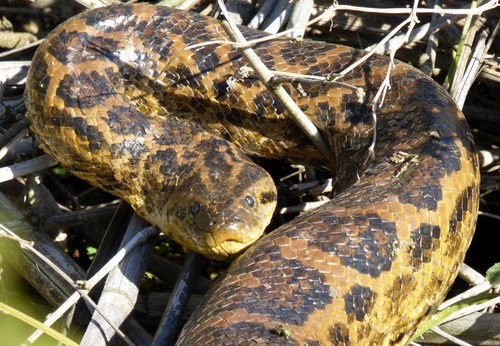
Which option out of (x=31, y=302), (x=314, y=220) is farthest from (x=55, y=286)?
(x=314, y=220)

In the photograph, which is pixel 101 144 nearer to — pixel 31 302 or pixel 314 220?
pixel 31 302

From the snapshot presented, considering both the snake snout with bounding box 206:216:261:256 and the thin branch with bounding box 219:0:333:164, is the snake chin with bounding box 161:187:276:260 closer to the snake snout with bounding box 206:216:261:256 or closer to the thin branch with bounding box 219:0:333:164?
the snake snout with bounding box 206:216:261:256

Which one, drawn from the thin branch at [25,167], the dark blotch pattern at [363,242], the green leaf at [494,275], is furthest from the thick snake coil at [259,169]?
the green leaf at [494,275]

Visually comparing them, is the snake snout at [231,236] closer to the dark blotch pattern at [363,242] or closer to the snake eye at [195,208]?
the snake eye at [195,208]

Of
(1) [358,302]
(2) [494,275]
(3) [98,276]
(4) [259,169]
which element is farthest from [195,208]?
(2) [494,275]

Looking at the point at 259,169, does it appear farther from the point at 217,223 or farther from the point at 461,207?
the point at 461,207

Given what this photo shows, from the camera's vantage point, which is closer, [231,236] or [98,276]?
[98,276]
